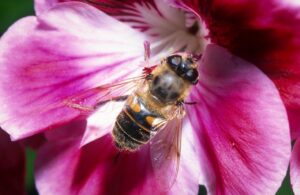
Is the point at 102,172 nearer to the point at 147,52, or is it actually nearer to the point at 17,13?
the point at 147,52

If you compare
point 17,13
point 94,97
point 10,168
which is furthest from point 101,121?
point 17,13

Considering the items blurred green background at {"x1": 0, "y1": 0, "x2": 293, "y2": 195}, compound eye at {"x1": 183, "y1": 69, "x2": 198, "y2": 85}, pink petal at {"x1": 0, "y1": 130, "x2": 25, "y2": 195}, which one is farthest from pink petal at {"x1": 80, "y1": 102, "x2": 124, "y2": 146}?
blurred green background at {"x1": 0, "y1": 0, "x2": 293, "y2": 195}

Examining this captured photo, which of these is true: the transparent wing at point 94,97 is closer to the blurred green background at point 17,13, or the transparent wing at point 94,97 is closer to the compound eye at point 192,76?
the compound eye at point 192,76

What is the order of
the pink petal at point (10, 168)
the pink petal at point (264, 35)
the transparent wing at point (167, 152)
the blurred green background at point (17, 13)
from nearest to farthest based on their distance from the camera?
the pink petal at point (264, 35), the transparent wing at point (167, 152), the pink petal at point (10, 168), the blurred green background at point (17, 13)

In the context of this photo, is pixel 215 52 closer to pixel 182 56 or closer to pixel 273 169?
pixel 182 56

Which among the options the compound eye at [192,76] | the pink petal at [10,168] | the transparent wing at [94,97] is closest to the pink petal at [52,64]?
the transparent wing at [94,97]

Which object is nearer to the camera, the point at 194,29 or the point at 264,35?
the point at 264,35

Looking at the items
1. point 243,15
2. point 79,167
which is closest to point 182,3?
point 243,15
